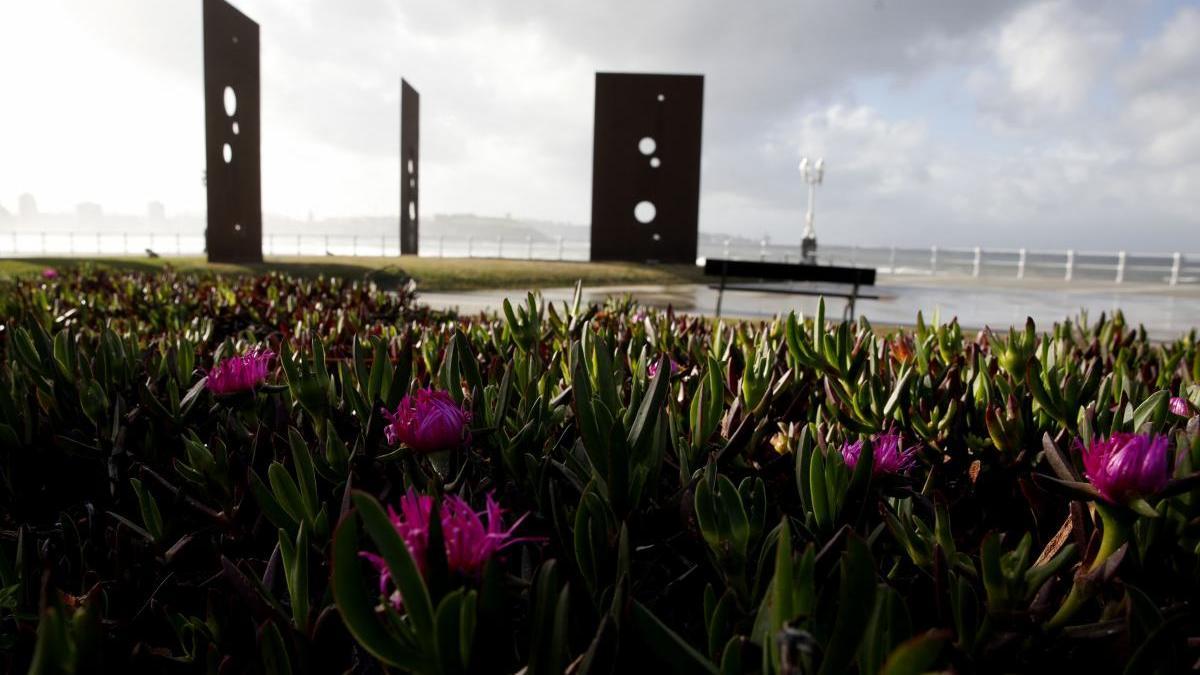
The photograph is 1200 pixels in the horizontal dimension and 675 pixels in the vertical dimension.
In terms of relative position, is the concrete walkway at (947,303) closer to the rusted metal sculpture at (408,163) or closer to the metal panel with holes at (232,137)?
the metal panel with holes at (232,137)

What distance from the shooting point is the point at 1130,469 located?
0.67 metres

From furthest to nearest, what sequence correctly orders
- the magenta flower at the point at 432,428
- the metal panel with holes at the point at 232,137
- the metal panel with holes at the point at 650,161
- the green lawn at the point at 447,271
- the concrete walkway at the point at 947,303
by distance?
1. the metal panel with holes at the point at 650,161
2. the metal panel with holes at the point at 232,137
3. the green lawn at the point at 447,271
4. the concrete walkway at the point at 947,303
5. the magenta flower at the point at 432,428

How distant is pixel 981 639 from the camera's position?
65cm

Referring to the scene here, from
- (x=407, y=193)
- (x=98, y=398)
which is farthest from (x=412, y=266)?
(x=98, y=398)

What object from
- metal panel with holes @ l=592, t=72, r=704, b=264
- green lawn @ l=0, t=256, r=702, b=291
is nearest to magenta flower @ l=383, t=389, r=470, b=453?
green lawn @ l=0, t=256, r=702, b=291

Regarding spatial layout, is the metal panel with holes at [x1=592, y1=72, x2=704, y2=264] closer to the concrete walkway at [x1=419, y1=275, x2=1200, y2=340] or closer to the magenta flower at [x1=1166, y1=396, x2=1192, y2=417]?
the concrete walkway at [x1=419, y1=275, x2=1200, y2=340]

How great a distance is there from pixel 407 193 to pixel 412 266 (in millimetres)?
7870

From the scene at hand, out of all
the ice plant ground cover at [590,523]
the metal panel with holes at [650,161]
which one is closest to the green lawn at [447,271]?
the metal panel with holes at [650,161]

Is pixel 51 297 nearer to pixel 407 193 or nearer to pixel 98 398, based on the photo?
pixel 98 398

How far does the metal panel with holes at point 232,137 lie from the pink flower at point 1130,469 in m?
17.9

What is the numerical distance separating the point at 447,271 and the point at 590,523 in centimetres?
1598

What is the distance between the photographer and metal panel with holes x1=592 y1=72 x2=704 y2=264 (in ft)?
71.7

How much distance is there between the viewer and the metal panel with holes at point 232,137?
53.1ft

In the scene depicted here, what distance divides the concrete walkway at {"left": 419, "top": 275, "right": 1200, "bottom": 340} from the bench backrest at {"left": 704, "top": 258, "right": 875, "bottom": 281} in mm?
542
